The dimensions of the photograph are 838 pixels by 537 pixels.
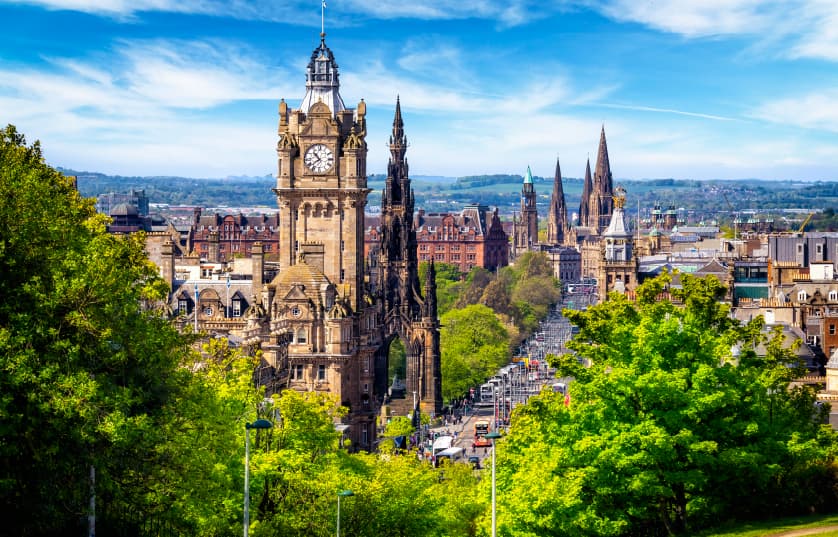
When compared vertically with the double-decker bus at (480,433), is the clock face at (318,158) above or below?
above

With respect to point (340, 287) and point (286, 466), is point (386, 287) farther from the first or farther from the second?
point (286, 466)

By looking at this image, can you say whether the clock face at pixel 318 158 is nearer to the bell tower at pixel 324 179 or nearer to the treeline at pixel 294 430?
the bell tower at pixel 324 179

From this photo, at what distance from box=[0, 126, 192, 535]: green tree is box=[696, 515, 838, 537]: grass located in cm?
2027

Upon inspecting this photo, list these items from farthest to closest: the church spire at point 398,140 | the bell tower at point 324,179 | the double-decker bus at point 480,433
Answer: the church spire at point 398,140
the double-decker bus at point 480,433
the bell tower at point 324,179

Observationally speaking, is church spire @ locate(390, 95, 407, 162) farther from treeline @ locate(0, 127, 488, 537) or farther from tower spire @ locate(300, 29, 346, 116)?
treeline @ locate(0, 127, 488, 537)

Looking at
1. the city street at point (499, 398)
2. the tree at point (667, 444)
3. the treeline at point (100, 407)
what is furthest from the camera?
the city street at point (499, 398)

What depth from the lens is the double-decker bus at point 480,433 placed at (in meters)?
125

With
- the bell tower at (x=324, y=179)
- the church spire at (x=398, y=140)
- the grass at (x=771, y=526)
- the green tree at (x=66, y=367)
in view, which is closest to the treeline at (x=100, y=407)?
the green tree at (x=66, y=367)

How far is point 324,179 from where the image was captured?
106 m

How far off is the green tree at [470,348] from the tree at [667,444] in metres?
101

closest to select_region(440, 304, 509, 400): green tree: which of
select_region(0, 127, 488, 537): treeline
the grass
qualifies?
select_region(0, 127, 488, 537): treeline

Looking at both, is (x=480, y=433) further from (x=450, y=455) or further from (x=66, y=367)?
(x=66, y=367)

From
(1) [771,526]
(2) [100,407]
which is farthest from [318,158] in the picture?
(2) [100,407]

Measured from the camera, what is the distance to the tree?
178 ft
